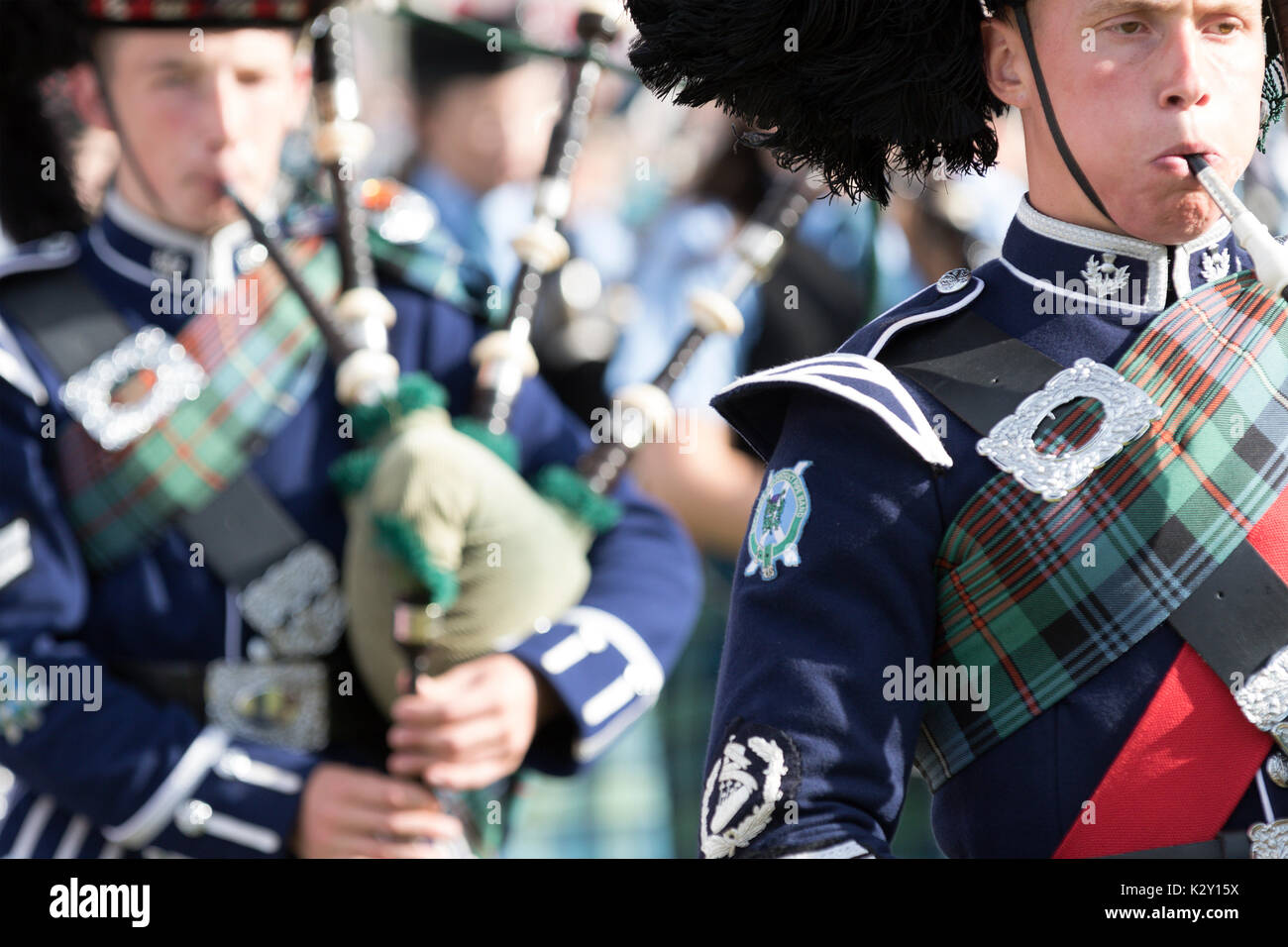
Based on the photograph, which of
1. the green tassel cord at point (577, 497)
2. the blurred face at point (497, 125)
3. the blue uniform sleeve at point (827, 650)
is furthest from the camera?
the blurred face at point (497, 125)

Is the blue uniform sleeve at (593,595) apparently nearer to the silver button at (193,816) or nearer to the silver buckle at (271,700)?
the silver buckle at (271,700)

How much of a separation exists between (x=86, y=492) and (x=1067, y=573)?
6.86 ft

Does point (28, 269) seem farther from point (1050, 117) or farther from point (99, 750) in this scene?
point (1050, 117)

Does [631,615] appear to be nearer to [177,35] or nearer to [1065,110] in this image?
[177,35]

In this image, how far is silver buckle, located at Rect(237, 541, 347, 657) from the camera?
363cm

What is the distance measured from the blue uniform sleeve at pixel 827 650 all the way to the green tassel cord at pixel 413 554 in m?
1.34

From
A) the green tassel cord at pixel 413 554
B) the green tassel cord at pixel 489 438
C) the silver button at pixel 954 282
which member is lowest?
the green tassel cord at pixel 413 554

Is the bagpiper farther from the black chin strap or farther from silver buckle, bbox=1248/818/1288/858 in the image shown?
silver buckle, bbox=1248/818/1288/858

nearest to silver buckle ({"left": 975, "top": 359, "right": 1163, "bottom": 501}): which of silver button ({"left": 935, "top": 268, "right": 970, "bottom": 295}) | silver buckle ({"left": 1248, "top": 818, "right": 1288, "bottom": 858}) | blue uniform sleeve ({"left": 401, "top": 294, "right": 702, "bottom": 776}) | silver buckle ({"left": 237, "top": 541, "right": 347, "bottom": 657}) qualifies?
silver button ({"left": 935, "top": 268, "right": 970, "bottom": 295})

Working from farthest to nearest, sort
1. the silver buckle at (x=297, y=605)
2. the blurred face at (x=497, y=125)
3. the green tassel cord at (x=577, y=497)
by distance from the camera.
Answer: the blurred face at (x=497, y=125), the green tassel cord at (x=577, y=497), the silver buckle at (x=297, y=605)

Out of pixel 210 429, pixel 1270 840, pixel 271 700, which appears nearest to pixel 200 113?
pixel 210 429

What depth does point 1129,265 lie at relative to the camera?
2234 mm

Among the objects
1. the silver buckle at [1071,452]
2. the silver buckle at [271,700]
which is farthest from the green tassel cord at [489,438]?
the silver buckle at [1071,452]

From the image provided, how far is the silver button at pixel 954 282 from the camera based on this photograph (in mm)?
2346
